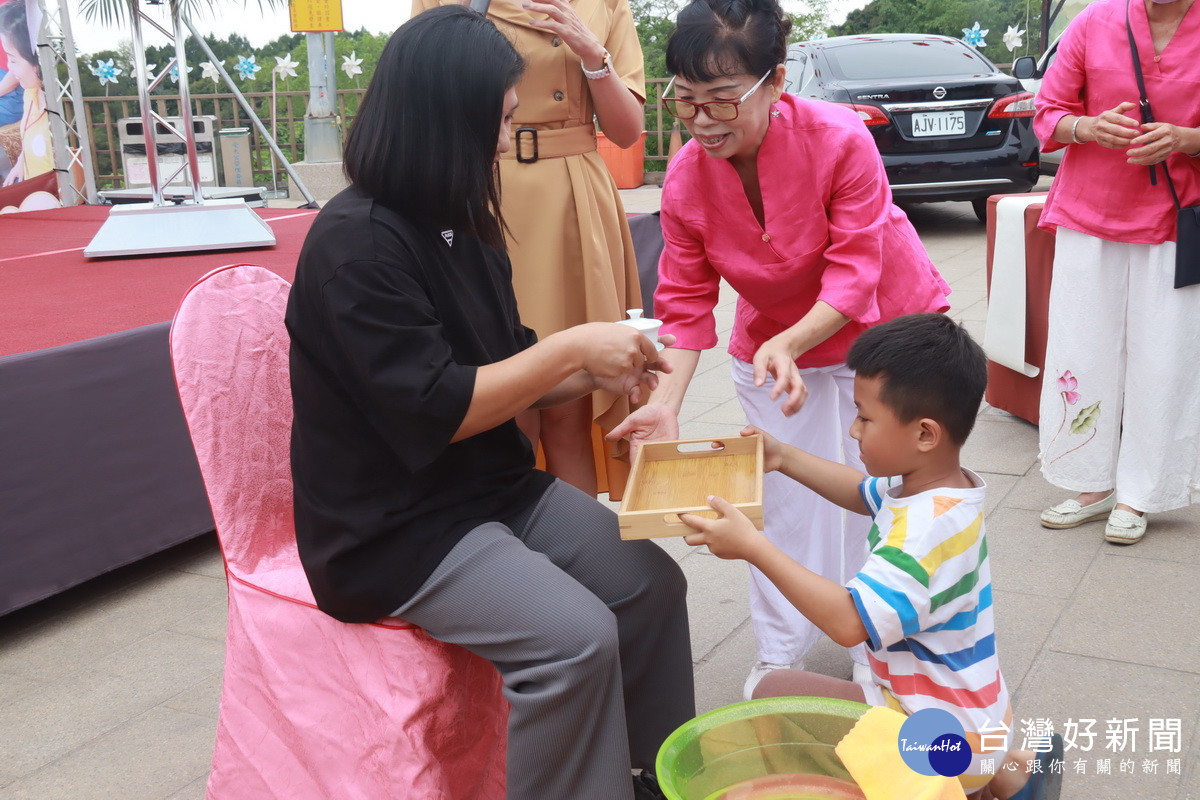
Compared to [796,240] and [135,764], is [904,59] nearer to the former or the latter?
[796,240]

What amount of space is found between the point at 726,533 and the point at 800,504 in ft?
3.05

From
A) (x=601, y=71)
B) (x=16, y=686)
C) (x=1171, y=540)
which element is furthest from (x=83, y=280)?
(x=1171, y=540)

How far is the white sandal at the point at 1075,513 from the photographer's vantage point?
10.8 ft

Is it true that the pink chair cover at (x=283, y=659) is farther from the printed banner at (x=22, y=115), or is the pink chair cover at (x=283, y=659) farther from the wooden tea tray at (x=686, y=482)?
the printed banner at (x=22, y=115)

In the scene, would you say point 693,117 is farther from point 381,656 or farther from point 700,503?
point 381,656

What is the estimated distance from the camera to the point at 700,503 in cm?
177

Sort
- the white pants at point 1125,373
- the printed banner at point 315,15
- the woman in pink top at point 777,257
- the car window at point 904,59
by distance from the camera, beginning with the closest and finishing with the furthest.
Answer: the woman in pink top at point 777,257 → the white pants at point 1125,373 → the car window at point 904,59 → the printed banner at point 315,15

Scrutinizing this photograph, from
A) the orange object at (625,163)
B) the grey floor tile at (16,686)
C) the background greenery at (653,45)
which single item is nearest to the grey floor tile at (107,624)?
the grey floor tile at (16,686)

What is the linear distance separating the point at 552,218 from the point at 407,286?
1.00m

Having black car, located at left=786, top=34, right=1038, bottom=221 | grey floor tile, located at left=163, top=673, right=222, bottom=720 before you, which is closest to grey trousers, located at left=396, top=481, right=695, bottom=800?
grey floor tile, located at left=163, top=673, right=222, bottom=720

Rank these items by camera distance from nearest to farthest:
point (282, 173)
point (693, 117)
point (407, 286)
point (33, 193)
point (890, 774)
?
point (890, 774) < point (407, 286) < point (693, 117) < point (33, 193) < point (282, 173)

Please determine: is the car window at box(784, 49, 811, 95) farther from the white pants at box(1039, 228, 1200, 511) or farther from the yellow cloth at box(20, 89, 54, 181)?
the white pants at box(1039, 228, 1200, 511)

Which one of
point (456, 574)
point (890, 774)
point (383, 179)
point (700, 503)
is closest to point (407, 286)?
point (383, 179)

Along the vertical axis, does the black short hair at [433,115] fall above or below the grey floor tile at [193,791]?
above
